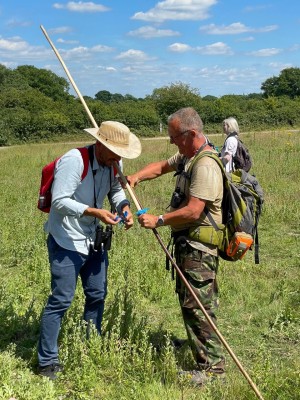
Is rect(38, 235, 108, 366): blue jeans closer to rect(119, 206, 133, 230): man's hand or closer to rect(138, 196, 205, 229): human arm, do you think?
rect(119, 206, 133, 230): man's hand

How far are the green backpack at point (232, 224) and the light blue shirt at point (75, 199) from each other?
2.33 feet

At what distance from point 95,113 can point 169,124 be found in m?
37.2

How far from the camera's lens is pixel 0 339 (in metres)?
4.45

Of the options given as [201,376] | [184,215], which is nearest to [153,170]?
[184,215]

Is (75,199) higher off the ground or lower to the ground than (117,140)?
lower

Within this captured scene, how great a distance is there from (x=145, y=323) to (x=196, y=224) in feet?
3.90

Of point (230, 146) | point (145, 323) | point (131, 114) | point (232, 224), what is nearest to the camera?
point (232, 224)

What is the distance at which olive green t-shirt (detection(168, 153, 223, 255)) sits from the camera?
11.3 ft

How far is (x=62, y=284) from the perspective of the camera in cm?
368

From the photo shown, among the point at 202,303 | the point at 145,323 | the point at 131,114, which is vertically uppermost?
the point at 131,114

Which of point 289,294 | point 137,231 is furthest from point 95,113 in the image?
point 289,294

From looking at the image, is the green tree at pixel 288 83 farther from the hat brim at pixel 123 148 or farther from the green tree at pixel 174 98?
the hat brim at pixel 123 148

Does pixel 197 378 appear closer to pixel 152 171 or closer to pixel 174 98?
pixel 152 171

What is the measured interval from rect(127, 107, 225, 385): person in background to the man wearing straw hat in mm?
379
